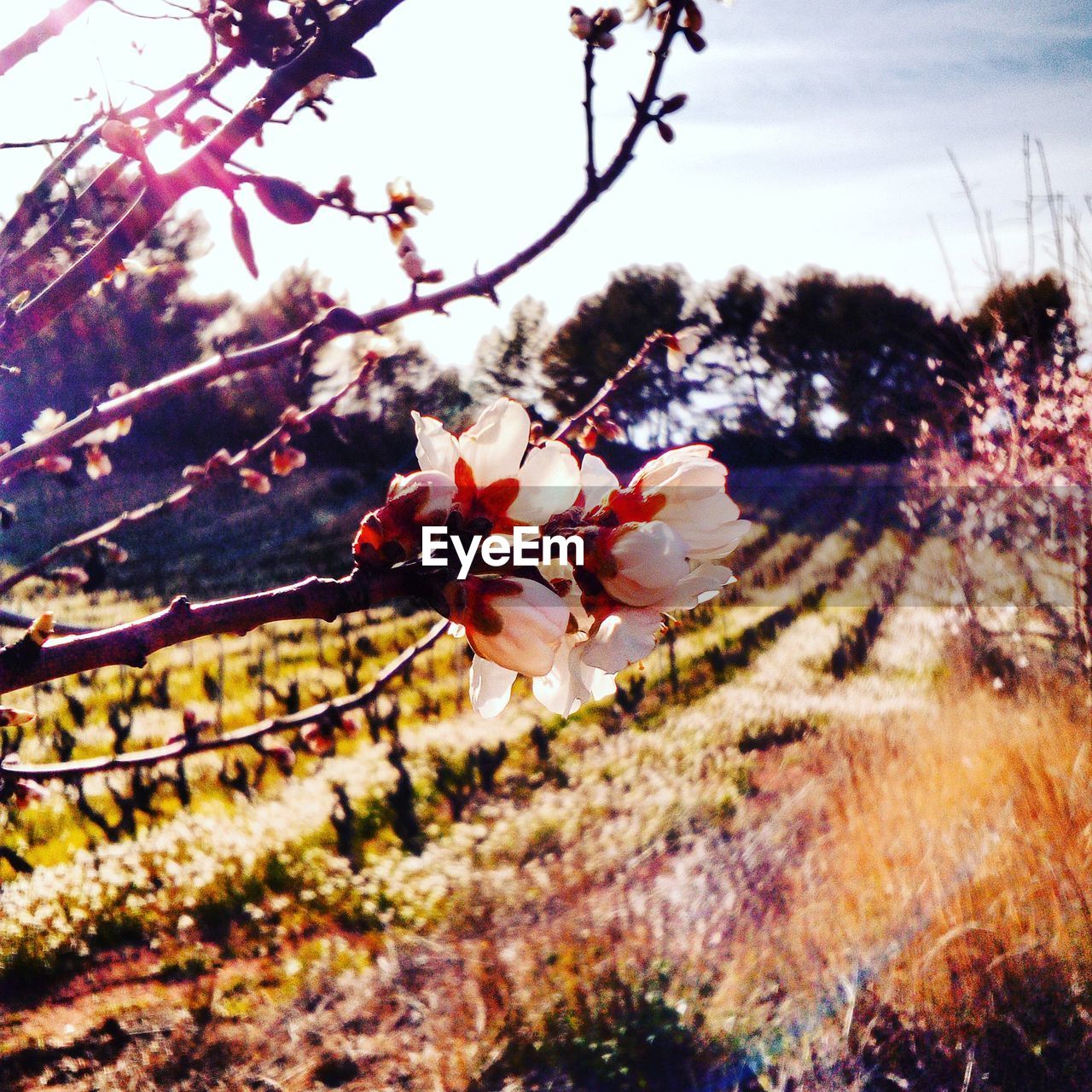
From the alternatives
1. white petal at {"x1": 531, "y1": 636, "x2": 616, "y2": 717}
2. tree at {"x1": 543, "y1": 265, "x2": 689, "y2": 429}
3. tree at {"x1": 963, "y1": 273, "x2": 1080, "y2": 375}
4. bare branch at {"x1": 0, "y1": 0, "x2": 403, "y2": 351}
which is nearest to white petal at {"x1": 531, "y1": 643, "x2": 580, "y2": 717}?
white petal at {"x1": 531, "y1": 636, "x2": 616, "y2": 717}

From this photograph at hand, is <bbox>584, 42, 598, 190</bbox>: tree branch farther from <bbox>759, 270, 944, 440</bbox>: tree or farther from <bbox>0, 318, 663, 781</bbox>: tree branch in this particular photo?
<bbox>759, 270, 944, 440</bbox>: tree

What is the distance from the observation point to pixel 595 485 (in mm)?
438

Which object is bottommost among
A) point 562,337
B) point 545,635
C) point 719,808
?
point 719,808

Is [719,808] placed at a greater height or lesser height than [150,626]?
lesser

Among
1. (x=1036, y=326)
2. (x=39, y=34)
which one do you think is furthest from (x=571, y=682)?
(x=1036, y=326)

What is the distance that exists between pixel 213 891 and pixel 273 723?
1.98m

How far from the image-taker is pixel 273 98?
1.56 ft

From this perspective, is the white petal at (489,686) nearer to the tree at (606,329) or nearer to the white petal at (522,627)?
the white petal at (522,627)

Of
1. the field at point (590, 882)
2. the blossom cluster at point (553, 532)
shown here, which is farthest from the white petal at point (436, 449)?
the field at point (590, 882)

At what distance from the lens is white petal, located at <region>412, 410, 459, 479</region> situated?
1.29 ft

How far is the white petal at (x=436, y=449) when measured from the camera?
39cm

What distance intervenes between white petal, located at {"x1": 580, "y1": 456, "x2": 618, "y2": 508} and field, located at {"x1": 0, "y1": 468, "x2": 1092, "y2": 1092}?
1590mm

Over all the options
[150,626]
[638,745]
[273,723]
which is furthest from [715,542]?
[638,745]

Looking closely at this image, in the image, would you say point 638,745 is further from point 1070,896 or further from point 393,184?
point 393,184
